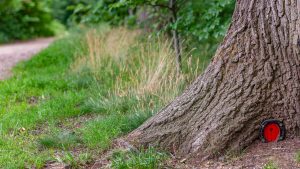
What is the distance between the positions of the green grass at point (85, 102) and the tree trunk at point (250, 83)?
0.56 m

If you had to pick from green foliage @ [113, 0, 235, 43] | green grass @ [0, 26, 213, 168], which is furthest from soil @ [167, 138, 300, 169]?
green foliage @ [113, 0, 235, 43]

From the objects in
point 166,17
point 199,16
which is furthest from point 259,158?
point 166,17

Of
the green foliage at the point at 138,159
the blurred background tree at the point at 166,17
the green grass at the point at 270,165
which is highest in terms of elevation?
the blurred background tree at the point at 166,17

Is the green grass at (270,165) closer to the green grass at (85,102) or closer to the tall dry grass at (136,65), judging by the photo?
the green grass at (85,102)

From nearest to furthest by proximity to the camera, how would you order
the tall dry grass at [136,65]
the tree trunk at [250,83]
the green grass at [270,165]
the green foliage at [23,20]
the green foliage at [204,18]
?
the green grass at [270,165] → the tree trunk at [250,83] → the tall dry grass at [136,65] → the green foliage at [204,18] → the green foliage at [23,20]

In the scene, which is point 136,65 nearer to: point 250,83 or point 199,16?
point 199,16

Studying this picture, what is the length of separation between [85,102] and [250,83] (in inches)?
122

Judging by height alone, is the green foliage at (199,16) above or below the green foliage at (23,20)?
above

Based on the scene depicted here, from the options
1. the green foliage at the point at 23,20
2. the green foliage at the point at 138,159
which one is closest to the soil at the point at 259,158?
the green foliage at the point at 138,159

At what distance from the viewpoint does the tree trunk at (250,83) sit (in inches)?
197

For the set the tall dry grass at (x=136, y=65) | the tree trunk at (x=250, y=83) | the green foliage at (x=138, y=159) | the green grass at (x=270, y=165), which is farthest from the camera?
the tall dry grass at (x=136, y=65)

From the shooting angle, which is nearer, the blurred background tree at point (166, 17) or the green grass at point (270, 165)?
the green grass at point (270, 165)

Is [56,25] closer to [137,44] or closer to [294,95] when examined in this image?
[137,44]

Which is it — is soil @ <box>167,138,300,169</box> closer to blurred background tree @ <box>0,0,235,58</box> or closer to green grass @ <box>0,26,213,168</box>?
green grass @ <box>0,26,213,168</box>
